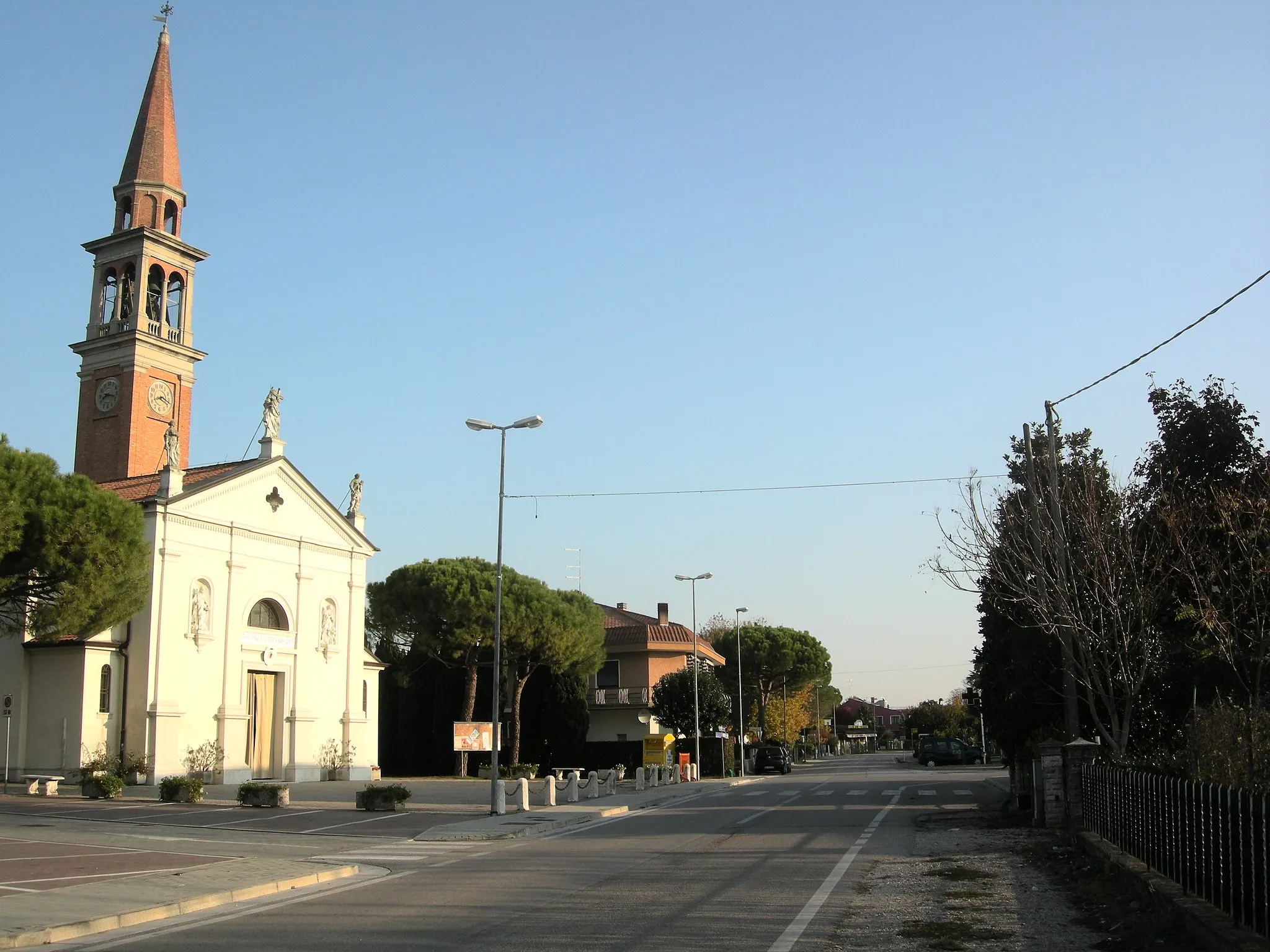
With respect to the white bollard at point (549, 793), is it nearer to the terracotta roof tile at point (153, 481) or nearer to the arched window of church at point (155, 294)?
the terracotta roof tile at point (153, 481)

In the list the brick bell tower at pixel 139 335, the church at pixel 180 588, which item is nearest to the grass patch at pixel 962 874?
the church at pixel 180 588

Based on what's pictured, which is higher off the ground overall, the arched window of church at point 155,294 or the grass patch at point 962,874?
the arched window of church at point 155,294

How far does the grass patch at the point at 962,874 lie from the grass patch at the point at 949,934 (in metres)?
3.12

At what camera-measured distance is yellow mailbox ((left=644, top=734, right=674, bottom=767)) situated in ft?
135

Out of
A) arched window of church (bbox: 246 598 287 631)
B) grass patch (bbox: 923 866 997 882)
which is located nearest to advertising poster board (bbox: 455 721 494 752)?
arched window of church (bbox: 246 598 287 631)

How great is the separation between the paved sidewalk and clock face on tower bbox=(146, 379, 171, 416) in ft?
78.7

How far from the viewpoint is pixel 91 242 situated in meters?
44.7

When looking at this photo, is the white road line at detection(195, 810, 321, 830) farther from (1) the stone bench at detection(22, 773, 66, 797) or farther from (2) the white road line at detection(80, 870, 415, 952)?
(2) the white road line at detection(80, 870, 415, 952)

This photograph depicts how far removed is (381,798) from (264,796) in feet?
10.5

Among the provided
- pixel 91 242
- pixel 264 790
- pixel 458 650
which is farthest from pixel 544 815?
pixel 91 242

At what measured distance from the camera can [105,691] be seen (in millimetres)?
33281

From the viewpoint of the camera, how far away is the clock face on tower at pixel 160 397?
144ft

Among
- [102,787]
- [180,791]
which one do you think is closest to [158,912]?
[180,791]

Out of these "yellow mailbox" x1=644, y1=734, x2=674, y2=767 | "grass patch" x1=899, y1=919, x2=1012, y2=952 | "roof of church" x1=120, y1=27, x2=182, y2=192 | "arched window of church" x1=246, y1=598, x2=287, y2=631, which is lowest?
"yellow mailbox" x1=644, y1=734, x2=674, y2=767
